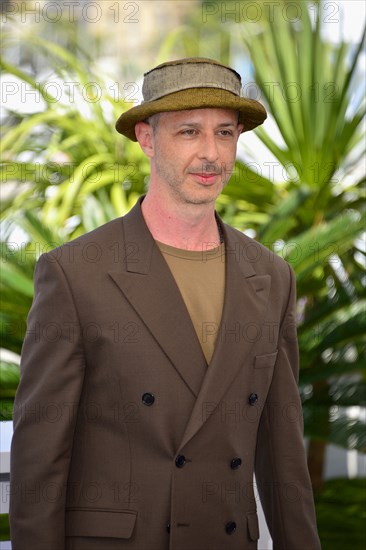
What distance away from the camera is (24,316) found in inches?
176

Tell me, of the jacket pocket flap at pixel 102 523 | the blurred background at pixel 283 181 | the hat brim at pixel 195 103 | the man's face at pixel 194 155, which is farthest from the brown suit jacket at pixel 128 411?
the blurred background at pixel 283 181

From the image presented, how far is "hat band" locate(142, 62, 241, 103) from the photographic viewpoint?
190cm

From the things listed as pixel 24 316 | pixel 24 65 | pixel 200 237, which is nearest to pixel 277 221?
pixel 24 316

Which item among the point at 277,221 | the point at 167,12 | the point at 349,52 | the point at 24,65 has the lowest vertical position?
the point at 277,221

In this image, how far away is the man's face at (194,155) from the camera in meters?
1.87

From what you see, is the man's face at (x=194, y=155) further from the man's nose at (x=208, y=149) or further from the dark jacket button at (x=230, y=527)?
the dark jacket button at (x=230, y=527)

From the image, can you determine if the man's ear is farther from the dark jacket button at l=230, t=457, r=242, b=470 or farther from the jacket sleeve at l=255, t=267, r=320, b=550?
the dark jacket button at l=230, t=457, r=242, b=470

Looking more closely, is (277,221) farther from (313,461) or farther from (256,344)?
(256,344)

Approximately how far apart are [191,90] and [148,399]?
2.01 feet

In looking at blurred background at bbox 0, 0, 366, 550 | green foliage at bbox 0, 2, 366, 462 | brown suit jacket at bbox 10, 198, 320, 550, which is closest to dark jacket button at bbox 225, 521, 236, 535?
brown suit jacket at bbox 10, 198, 320, 550

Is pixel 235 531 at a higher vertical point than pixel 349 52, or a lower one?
lower

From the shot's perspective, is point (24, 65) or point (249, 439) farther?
point (24, 65)

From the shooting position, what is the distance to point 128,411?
5.97 feet

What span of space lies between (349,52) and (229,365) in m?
5.20
